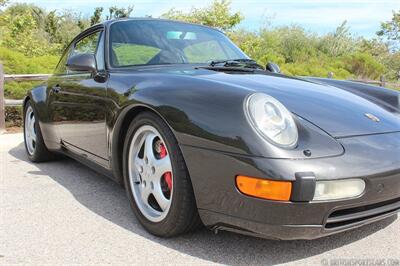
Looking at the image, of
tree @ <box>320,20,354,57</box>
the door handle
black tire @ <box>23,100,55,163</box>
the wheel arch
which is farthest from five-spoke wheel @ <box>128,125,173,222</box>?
tree @ <box>320,20,354,57</box>

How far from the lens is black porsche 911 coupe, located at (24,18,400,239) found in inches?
81.8

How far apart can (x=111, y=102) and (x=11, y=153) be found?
2.84 meters

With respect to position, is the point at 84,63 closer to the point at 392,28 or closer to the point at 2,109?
the point at 2,109

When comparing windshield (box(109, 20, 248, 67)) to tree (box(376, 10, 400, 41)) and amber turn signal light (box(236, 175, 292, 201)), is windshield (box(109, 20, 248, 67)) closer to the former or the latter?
amber turn signal light (box(236, 175, 292, 201))

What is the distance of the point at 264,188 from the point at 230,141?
279 millimetres

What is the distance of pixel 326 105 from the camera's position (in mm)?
2600

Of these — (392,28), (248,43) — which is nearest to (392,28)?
(392,28)

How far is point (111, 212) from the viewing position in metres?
3.13

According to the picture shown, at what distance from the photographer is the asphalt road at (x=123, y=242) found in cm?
237

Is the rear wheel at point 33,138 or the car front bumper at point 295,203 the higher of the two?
the car front bumper at point 295,203

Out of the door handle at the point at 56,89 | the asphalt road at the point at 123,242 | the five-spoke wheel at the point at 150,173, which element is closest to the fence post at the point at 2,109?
the door handle at the point at 56,89

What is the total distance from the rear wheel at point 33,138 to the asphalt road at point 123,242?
3.79 feet

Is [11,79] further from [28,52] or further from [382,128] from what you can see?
[382,128]

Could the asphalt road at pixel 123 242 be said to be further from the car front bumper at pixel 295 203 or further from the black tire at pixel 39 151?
the black tire at pixel 39 151
